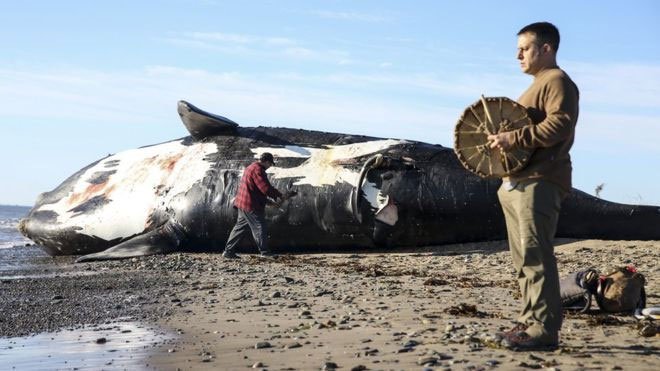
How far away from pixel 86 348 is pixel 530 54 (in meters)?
3.49

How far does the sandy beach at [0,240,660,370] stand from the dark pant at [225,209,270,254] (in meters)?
0.48

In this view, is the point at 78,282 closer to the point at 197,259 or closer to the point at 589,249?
the point at 197,259

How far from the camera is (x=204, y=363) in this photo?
18.1 ft

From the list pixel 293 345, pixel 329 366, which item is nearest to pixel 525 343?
pixel 329 366

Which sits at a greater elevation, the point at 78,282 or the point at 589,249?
the point at 589,249

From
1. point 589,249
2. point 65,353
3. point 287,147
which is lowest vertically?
point 65,353

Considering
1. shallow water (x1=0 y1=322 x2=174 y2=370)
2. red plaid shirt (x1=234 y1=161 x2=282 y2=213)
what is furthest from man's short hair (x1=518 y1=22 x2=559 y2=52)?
red plaid shirt (x1=234 y1=161 x2=282 y2=213)

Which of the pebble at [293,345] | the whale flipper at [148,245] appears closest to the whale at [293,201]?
the whale flipper at [148,245]

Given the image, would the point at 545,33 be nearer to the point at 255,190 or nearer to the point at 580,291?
the point at 580,291

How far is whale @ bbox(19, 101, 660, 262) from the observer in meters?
13.1

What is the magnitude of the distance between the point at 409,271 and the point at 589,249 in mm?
2462

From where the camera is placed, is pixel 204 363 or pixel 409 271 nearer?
pixel 204 363

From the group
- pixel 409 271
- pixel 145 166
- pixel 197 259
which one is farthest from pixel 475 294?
pixel 145 166

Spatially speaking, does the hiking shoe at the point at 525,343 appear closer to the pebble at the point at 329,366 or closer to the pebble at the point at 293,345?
the pebble at the point at 329,366
